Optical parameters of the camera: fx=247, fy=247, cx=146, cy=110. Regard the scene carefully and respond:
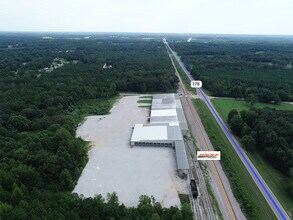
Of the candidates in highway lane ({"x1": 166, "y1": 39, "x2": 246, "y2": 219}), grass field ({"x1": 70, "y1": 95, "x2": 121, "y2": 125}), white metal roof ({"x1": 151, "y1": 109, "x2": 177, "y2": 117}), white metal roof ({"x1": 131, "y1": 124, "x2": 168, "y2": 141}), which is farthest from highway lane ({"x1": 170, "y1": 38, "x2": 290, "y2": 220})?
grass field ({"x1": 70, "y1": 95, "x2": 121, "y2": 125})

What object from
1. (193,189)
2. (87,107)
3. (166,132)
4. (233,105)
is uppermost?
(166,132)

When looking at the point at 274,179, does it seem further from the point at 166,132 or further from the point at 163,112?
the point at 163,112

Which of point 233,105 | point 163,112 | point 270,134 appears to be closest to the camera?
point 270,134

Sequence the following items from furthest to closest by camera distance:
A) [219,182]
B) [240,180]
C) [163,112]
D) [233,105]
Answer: [233,105]
[163,112]
[240,180]
[219,182]

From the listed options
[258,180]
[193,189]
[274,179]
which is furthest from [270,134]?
[193,189]

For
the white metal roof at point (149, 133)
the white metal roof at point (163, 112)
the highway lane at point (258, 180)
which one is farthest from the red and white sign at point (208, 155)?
the white metal roof at point (163, 112)
